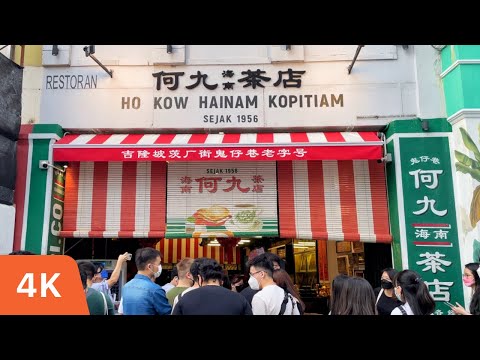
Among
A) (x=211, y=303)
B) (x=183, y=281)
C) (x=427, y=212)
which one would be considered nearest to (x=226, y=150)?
(x=183, y=281)

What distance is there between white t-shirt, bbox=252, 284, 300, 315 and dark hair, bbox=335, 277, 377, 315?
1.85ft

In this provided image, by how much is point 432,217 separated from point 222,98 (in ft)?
14.4

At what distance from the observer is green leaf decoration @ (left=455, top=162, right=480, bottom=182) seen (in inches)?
297

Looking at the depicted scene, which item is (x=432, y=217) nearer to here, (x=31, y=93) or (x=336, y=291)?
(x=336, y=291)

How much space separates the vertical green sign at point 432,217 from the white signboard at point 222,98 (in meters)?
0.83

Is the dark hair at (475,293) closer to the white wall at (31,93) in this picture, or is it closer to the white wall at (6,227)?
the white wall at (6,227)

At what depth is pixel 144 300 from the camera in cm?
405

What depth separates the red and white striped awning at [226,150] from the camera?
7.61 metres

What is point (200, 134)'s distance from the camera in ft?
28.1

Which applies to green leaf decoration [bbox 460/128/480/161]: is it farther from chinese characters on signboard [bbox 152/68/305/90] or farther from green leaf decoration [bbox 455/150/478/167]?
chinese characters on signboard [bbox 152/68/305/90]

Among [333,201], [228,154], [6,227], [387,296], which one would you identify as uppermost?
[228,154]

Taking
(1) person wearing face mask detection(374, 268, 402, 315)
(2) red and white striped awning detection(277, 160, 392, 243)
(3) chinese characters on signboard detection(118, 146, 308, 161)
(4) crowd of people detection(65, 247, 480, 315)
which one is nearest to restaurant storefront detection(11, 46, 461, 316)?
(2) red and white striped awning detection(277, 160, 392, 243)
